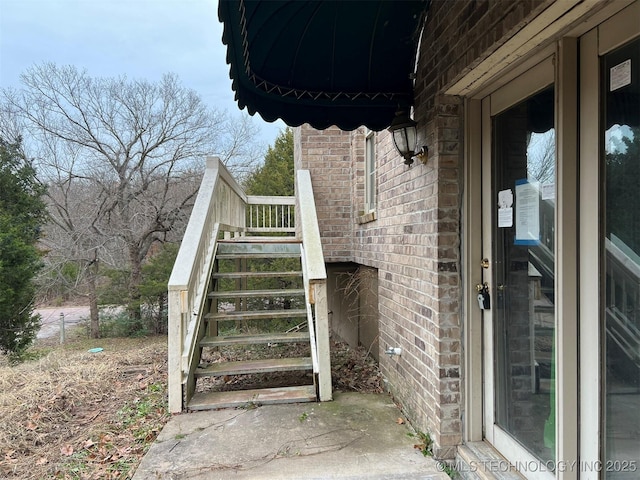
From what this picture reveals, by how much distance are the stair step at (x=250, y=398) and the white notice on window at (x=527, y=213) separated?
2144 millimetres

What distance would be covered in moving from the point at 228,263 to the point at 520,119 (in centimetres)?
944

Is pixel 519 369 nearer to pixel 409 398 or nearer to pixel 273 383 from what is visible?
pixel 409 398

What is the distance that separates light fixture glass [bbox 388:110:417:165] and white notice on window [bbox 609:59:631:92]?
4.12 feet

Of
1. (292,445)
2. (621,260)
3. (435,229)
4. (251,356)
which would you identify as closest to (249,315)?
(251,356)

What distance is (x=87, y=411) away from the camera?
11.1ft

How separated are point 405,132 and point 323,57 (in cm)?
76

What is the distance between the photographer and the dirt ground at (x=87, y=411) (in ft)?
8.25

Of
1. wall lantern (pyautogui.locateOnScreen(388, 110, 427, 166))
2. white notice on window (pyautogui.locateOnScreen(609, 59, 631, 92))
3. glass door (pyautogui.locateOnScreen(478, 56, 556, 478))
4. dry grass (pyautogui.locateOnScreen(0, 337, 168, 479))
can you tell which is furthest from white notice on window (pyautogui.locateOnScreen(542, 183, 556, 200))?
dry grass (pyautogui.locateOnScreen(0, 337, 168, 479))

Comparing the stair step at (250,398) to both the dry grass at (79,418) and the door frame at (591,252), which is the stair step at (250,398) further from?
the door frame at (591,252)

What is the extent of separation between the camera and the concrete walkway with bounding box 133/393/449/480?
2252 mm

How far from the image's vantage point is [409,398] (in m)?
2.86

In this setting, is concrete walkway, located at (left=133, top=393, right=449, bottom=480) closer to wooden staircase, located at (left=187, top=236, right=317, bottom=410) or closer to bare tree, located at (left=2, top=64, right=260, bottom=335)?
wooden staircase, located at (left=187, top=236, right=317, bottom=410)

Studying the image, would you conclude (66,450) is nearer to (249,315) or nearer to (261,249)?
(249,315)

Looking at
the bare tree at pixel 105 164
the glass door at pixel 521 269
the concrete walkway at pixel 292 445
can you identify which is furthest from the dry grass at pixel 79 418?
the bare tree at pixel 105 164
